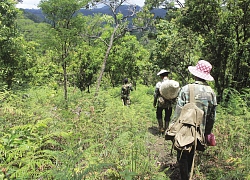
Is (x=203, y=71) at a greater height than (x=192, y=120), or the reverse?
(x=203, y=71)

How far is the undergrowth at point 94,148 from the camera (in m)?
3.12

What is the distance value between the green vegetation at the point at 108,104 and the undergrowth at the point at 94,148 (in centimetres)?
2

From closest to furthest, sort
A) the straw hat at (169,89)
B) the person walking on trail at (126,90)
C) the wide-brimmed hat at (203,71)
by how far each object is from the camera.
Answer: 1. the wide-brimmed hat at (203,71)
2. the straw hat at (169,89)
3. the person walking on trail at (126,90)

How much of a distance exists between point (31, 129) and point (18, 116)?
1.18m

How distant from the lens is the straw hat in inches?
231

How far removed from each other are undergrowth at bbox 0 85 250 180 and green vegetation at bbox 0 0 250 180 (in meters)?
0.02

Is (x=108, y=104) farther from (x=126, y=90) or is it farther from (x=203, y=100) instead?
(x=203, y=100)

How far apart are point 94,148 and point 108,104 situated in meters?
2.85

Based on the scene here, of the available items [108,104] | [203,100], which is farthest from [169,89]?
[203,100]

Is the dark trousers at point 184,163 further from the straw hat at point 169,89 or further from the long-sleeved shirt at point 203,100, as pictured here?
the straw hat at point 169,89

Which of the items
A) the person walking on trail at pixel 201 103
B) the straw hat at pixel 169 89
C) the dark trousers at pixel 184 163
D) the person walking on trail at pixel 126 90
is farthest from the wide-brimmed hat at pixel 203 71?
the person walking on trail at pixel 126 90

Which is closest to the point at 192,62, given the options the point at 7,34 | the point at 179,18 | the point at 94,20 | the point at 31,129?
the point at 179,18

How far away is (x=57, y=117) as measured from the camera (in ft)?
17.4

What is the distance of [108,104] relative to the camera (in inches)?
280
